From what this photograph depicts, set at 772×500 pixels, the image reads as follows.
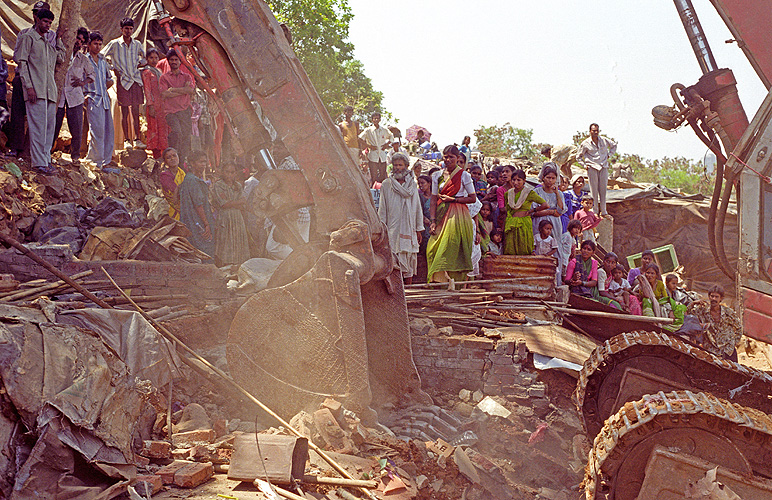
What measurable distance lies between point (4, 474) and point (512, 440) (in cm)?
363

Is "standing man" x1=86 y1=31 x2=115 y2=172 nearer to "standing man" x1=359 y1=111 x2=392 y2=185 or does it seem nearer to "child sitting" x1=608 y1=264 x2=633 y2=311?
"standing man" x1=359 y1=111 x2=392 y2=185

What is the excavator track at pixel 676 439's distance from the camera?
2.97 m

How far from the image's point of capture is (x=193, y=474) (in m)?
3.07

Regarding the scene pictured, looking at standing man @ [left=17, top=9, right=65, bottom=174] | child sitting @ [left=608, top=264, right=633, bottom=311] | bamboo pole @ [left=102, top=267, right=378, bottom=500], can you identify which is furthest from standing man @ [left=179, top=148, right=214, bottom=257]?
child sitting @ [left=608, top=264, right=633, bottom=311]

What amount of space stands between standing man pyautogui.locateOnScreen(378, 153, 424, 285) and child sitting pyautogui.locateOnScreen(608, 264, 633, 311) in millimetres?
3037

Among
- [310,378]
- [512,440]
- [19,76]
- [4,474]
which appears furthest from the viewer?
[19,76]

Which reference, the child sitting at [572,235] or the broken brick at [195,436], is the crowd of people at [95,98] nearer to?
the broken brick at [195,436]

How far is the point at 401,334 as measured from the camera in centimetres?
498

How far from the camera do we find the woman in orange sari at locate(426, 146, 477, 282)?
816 centimetres

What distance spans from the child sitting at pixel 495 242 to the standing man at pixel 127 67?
20.8 feet

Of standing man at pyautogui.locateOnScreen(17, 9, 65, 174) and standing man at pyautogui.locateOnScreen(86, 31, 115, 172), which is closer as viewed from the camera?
standing man at pyautogui.locateOnScreen(17, 9, 65, 174)

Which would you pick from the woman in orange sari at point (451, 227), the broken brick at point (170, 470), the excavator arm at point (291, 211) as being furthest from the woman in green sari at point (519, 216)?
the broken brick at point (170, 470)

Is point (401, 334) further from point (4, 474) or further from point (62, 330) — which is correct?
point (4, 474)

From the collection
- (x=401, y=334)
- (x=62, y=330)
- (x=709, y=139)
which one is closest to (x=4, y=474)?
(x=62, y=330)
